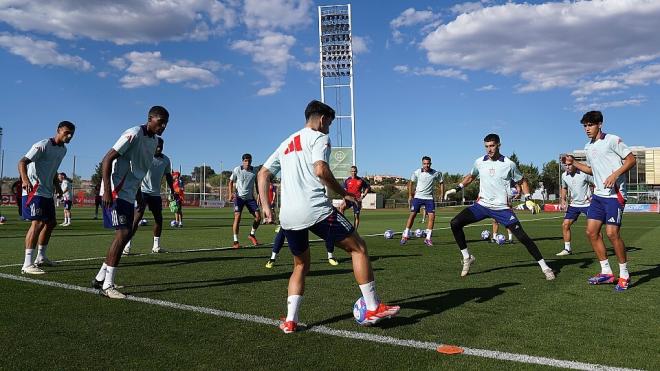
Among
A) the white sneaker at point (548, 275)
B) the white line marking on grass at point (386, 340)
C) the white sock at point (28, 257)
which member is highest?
the white sock at point (28, 257)

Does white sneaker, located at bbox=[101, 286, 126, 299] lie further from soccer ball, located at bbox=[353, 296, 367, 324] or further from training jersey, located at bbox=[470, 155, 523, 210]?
training jersey, located at bbox=[470, 155, 523, 210]

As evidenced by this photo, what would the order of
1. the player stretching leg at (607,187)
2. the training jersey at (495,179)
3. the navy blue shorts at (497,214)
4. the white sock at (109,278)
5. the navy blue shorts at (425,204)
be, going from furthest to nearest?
the navy blue shorts at (425,204) → the training jersey at (495,179) → the navy blue shorts at (497,214) → the player stretching leg at (607,187) → the white sock at (109,278)

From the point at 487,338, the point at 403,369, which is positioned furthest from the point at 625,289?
the point at 403,369

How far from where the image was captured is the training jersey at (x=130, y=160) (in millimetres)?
6152

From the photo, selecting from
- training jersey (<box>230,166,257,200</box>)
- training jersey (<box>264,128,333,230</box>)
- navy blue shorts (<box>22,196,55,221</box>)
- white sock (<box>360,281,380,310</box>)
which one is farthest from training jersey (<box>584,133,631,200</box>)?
navy blue shorts (<box>22,196,55,221</box>)

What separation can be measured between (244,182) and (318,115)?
26.0ft

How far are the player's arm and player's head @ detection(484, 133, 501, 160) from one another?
536 centimetres

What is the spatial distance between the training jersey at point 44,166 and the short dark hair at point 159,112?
2.46 meters

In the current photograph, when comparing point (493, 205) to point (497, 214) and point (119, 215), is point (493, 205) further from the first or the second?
point (119, 215)

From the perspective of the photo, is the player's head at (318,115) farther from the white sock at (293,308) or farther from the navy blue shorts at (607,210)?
the navy blue shorts at (607,210)

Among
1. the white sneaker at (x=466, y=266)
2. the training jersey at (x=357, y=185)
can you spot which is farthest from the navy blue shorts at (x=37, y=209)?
the training jersey at (x=357, y=185)

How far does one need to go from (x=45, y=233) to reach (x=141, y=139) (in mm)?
3015

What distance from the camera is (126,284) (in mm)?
6738

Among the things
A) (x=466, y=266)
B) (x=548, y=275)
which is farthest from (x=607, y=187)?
(x=466, y=266)
